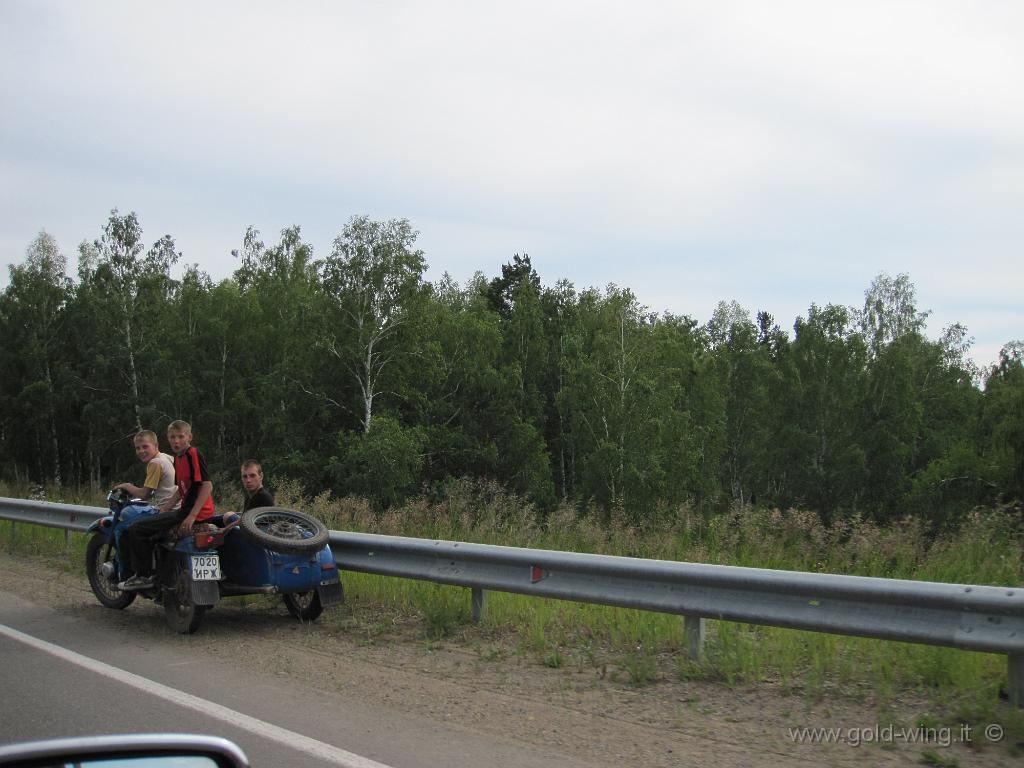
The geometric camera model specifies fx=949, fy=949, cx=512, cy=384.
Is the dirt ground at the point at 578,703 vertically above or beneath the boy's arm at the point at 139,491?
beneath

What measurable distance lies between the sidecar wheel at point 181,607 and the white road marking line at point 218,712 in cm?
96

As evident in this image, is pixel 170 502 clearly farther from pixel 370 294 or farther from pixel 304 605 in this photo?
pixel 370 294

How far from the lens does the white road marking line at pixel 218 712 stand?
4969 mm

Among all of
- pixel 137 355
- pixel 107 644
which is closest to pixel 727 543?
pixel 107 644

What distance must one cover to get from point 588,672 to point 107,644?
13.4 ft

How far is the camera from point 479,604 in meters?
8.19

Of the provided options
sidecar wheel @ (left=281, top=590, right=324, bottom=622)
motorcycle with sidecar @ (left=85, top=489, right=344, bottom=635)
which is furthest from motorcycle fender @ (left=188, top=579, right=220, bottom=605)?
sidecar wheel @ (left=281, top=590, right=324, bottom=622)

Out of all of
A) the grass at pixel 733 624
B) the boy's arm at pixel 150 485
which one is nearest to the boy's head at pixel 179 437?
the boy's arm at pixel 150 485

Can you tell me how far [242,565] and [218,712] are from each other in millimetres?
2663

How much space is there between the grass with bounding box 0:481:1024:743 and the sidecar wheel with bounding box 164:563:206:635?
164 centimetres

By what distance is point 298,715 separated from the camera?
18.8ft

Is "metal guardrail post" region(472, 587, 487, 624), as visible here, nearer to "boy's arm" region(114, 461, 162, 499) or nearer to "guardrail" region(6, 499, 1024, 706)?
"guardrail" region(6, 499, 1024, 706)

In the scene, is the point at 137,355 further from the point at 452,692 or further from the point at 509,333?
the point at 452,692

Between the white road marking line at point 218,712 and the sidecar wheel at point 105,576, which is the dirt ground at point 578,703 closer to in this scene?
the sidecar wheel at point 105,576
